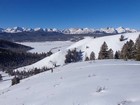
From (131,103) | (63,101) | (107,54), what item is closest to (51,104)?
(63,101)

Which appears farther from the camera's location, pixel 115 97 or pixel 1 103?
pixel 1 103

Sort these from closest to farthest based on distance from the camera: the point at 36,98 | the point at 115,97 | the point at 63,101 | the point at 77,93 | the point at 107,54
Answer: the point at 115,97, the point at 63,101, the point at 77,93, the point at 36,98, the point at 107,54

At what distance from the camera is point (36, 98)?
773 inches

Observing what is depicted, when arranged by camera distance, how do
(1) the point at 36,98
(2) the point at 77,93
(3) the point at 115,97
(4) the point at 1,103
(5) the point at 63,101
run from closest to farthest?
1. (3) the point at 115,97
2. (5) the point at 63,101
3. (2) the point at 77,93
4. (1) the point at 36,98
5. (4) the point at 1,103

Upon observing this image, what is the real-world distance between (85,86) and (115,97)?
15.3 ft

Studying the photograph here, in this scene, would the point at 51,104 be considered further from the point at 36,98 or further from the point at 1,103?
the point at 1,103

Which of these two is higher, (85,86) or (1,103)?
(85,86)

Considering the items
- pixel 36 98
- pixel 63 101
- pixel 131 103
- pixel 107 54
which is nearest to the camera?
pixel 131 103

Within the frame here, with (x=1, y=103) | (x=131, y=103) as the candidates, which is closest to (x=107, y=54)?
(x=1, y=103)

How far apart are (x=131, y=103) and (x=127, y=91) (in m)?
2.26

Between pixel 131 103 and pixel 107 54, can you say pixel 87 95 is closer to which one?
pixel 131 103

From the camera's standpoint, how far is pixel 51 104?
16812 millimetres

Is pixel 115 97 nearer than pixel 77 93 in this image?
Yes

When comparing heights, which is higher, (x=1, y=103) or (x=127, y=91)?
(x=127, y=91)
